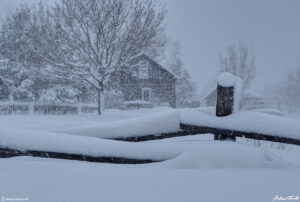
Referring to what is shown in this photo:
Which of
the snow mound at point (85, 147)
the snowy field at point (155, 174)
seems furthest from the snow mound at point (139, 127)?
the snow mound at point (85, 147)

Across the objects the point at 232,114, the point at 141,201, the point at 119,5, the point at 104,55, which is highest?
the point at 119,5

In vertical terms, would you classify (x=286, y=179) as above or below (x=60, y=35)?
below

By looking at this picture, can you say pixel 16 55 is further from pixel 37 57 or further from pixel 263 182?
pixel 263 182

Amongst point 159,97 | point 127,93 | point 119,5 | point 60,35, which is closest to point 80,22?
point 60,35

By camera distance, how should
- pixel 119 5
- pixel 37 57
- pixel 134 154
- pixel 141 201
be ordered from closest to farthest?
pixel 141 201, pixel 134 154, pixel 119 5, pixel 37 57

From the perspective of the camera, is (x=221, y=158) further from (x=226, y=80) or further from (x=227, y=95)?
(x=226, y=80)

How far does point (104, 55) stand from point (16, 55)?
10.9m

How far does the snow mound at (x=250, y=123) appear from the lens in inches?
76.7

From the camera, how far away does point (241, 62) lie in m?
25.2

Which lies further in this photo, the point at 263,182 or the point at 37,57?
the point at 37,57

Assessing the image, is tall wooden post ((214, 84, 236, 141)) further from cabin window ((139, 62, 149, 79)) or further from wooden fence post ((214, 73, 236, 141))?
cabin window ((139, 62, 149, 79))

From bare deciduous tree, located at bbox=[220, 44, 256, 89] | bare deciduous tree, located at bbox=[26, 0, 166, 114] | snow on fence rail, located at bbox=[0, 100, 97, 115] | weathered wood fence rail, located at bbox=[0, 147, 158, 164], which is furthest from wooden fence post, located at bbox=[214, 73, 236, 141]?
bare deciduous tree, located at bbox=[220, 44, 256, 89]

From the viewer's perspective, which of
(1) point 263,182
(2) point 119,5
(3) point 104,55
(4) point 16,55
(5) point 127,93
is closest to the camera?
(1) point 263,182

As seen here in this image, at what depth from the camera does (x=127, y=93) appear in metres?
25.1
